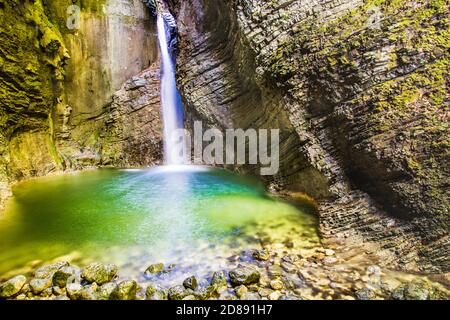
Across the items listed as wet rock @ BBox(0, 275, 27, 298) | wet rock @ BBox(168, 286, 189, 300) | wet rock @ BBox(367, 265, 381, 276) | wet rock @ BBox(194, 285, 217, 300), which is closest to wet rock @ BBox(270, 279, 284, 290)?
wet rock @ BBox(194, 285, 217, 300)

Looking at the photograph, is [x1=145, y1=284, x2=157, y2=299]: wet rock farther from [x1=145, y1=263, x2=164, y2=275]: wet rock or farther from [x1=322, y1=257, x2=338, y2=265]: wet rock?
[x1=322, y1=257, x2=338, y2=265]: wet rock

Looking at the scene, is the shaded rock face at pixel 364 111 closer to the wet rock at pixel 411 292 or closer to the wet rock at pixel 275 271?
the wet rock at pixel 411 292

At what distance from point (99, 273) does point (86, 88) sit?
13.2 meters

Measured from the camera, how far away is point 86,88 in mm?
15367

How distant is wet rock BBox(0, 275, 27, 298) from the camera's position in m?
4.54

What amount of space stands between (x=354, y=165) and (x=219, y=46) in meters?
8.07

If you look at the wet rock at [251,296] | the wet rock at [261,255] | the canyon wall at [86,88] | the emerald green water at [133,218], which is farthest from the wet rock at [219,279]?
the canyon wall at [86,88]

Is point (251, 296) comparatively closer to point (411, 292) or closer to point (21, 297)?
point (411, 292)

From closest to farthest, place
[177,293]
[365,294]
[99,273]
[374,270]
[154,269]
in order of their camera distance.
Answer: [365,294] < [177,293] < [99,273] < [374,270] < [154,269]

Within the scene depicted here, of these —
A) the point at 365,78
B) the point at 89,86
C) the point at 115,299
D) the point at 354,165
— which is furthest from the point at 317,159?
the point at 89,86

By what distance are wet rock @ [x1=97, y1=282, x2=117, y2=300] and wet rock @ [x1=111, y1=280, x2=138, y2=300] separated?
0.08m

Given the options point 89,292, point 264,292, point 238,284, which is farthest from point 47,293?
point 264,292

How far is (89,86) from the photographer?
50.6 ft

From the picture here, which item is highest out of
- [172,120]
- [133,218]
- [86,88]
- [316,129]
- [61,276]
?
[86,88]
